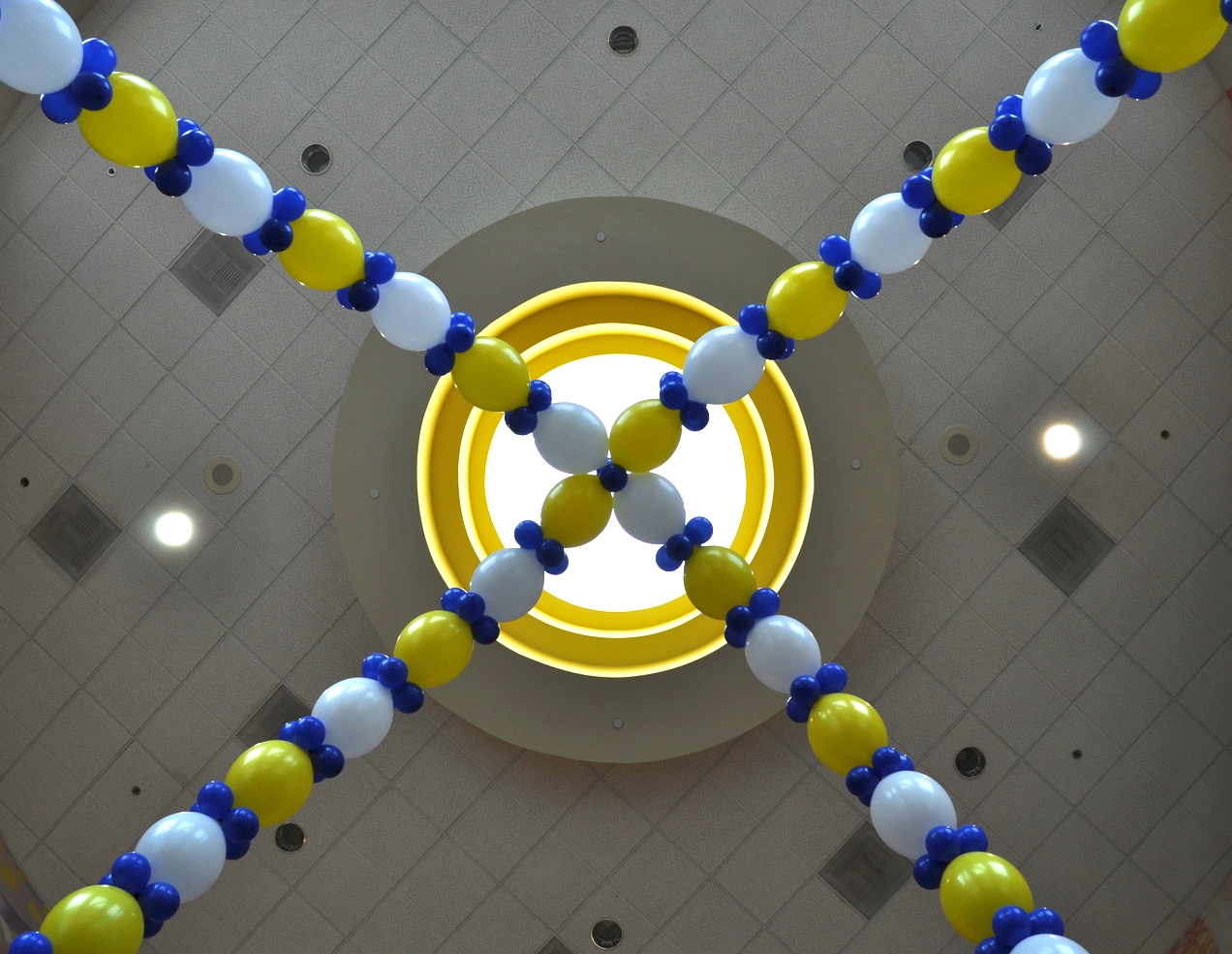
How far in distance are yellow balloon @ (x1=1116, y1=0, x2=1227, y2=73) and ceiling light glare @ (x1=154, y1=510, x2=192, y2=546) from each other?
6546mm

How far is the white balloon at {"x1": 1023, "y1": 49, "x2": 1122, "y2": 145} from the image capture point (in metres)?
3.62

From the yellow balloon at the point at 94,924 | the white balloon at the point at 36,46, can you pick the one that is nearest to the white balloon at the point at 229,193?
the white balloon at the point at 36,46

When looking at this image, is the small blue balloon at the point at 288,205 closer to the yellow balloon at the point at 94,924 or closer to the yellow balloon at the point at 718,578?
the yellow balloon at the point at 718,578

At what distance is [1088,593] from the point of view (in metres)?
7.29

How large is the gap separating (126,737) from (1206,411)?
833cm

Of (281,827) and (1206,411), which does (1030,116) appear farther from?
(281,827)

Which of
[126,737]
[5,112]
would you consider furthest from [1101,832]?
[5,112]

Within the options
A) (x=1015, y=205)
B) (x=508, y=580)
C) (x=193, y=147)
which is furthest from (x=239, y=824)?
(x=1015, y=205)

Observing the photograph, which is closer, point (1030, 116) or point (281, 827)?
point (1030, 116)

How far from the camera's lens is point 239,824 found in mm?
3717

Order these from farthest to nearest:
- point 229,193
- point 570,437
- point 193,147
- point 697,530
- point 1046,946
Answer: point 697,530 → point 570,437 → point 229,193 → point 193,147 → point 1046,946

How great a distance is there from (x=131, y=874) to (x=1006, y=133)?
13.7ft

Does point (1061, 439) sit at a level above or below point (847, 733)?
above

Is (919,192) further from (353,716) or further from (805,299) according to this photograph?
(353,716)
